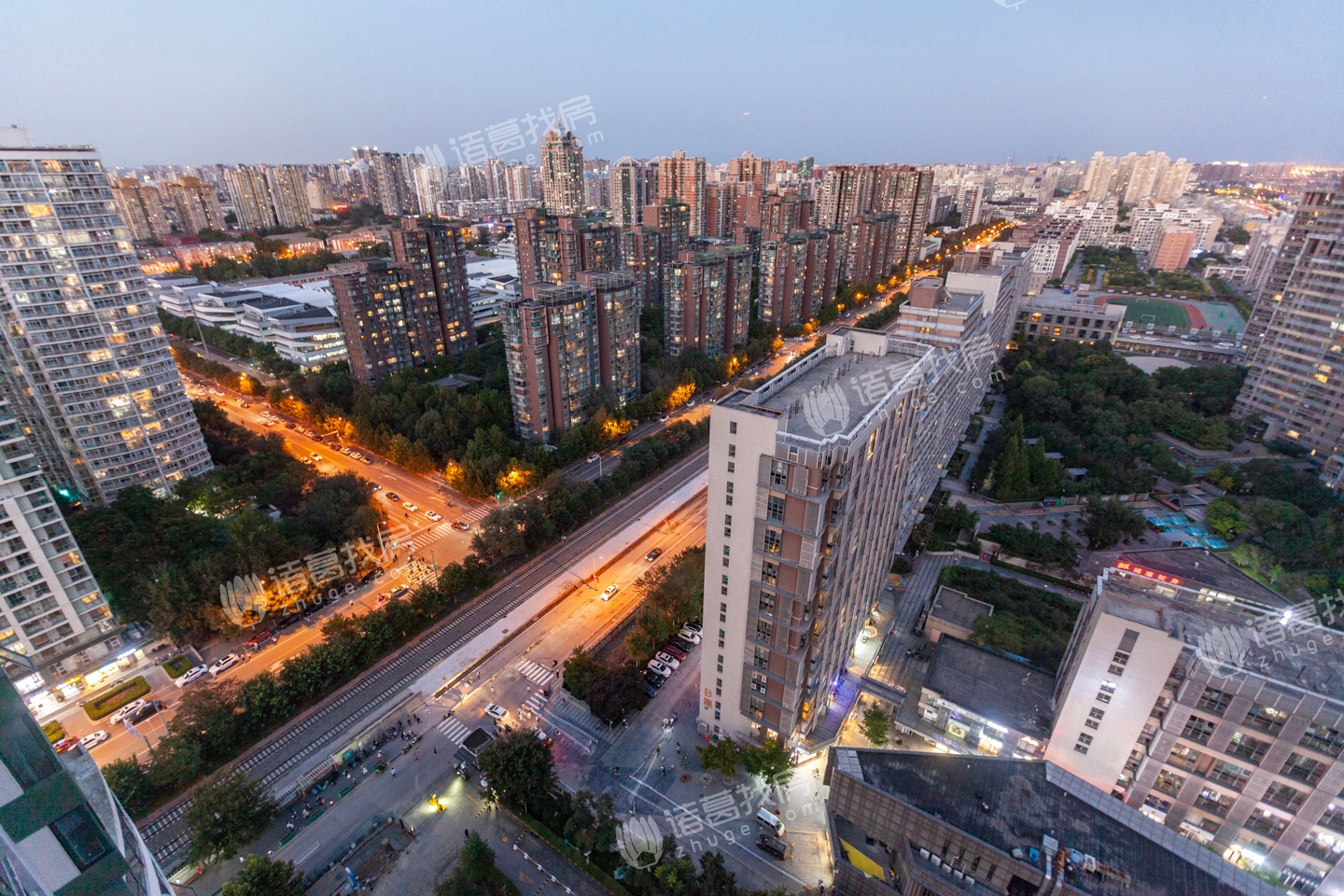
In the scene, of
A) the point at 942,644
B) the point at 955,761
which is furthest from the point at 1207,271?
the point at 955,761

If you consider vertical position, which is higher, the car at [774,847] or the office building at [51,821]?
the office building at [51,821]

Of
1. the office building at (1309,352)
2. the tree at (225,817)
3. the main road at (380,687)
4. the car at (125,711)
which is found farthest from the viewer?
the office building at (1309,352)

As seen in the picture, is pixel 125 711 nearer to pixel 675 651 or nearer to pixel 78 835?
pixel 675 651

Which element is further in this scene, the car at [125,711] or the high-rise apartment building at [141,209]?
the high-rise apartment building at [141,209]

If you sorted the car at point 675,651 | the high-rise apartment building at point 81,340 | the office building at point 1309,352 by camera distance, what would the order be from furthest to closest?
the office building at point 1309,352 → the high-rise apartment building at point 81,340 → the car at point 675,651

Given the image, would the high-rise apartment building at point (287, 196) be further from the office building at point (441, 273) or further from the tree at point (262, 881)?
the tree at point (262, 881)

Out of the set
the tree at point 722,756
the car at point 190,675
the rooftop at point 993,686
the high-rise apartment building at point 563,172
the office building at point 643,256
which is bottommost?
the car at point 190,675

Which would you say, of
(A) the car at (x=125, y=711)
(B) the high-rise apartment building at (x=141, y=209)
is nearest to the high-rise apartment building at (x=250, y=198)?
(B) the high-rise apartment building at (x=141, y=209)
